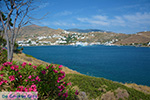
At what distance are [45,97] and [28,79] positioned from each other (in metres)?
0.82

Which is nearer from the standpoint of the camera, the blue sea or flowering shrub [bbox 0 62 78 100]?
flowering shrub [bbox 0 62 78 100]

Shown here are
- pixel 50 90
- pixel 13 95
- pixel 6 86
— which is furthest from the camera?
pixel 50 90

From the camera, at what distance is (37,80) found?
4207mm

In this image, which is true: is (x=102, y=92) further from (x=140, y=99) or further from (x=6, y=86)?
(x=6, y=86)

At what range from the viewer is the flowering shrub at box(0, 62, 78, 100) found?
13.4ft

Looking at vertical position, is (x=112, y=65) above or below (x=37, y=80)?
below

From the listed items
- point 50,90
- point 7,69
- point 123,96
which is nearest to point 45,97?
point 50,90

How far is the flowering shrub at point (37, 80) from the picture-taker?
4.09 meters

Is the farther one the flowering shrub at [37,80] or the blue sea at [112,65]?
the blue sea at [112,65]

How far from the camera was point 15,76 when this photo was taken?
4.16 metres

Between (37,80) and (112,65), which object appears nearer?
(37,80)

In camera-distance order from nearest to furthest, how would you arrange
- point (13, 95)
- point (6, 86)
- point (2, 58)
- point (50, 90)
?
point (13, 95), point (6, 86), point (50, 90), point (2, 58)

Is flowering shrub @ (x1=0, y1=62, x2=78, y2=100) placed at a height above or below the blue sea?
above

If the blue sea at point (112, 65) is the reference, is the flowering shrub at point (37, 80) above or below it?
above
